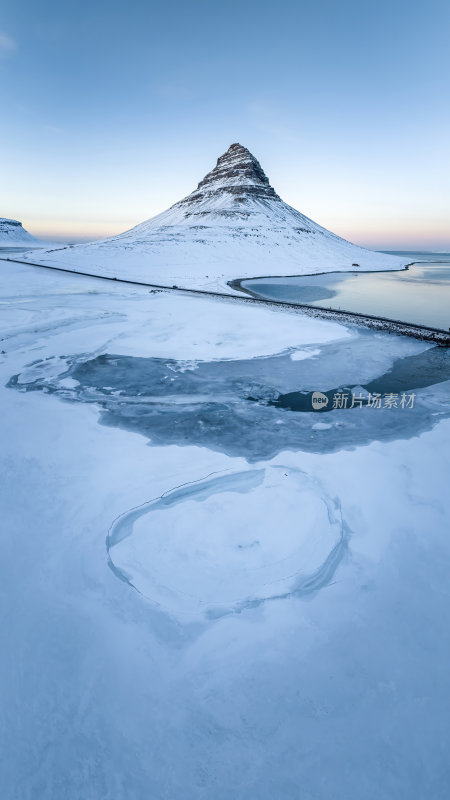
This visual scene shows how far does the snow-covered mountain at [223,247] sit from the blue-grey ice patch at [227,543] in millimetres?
24885

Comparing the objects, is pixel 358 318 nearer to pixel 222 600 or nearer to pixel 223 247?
pixel 222 600

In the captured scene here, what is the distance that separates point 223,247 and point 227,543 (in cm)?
5288

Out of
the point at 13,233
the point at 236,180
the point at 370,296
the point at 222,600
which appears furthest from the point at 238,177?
the point at 222,600

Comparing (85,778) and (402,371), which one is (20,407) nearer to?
(85,778)

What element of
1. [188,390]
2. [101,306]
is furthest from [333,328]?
[101,306]

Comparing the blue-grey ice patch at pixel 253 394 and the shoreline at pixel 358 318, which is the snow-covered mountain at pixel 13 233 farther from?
the blue-grey ice patch at pixel 253 394

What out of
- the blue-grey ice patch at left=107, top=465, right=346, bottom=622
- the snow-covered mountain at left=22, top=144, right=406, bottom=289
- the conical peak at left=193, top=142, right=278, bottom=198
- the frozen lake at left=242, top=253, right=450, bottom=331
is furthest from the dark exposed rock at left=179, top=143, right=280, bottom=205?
the blue-grey ice patch at left=107, top=465, right=346, bottom=622

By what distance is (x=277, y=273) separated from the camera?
4141cm

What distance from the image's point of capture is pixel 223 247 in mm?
51250

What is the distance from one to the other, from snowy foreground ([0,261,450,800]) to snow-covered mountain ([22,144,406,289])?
23.6m

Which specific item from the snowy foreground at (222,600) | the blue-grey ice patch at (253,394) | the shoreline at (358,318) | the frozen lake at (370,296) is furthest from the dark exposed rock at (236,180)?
the snowy foreground at (222,600)

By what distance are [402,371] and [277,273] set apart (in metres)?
34.4

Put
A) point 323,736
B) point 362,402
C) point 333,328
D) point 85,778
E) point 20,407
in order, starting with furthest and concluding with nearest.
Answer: point 333,328
point 362,402
point 20,407
point 323,736
point 85,778

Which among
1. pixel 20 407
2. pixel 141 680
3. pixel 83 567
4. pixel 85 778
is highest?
pixel 20 407
